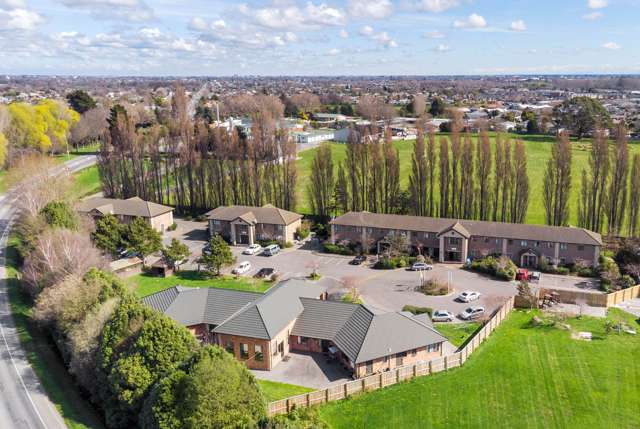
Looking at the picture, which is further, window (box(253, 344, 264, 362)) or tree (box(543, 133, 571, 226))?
tree (box(543, 133, 571, 226))

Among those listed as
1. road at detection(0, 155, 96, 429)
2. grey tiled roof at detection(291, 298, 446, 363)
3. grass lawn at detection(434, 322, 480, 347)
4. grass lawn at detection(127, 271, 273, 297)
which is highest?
grey tiled roof at detection(291, 298, 446, 363)

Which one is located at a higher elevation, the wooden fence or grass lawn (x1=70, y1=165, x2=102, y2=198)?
grass lawn (x1=70, y1=165, x2=102, y2=198)

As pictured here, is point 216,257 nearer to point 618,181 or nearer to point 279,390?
point 279,390

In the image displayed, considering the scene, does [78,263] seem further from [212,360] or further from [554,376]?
[554,376]

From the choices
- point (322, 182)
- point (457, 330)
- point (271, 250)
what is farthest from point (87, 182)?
point (457, 330)

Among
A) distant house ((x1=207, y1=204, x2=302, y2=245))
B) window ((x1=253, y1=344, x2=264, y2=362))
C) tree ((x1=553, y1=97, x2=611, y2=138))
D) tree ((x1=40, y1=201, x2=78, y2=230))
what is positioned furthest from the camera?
tree ((x1=553, y1=97, x2=611, y2=138))

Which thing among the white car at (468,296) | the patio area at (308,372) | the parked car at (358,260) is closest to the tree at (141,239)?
the parked car at (358,260)

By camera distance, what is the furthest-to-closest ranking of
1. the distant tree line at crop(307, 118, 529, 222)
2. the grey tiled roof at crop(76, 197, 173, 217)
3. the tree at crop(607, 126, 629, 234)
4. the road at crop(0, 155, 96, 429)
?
the grey tiled roof at crop(76, 197, 173, 217)
the distant tree line at crop(307, 118, 529, 222)
the tree at crop(607, 126, 629, 234)
the road at crop(0, 155, 96, 429)

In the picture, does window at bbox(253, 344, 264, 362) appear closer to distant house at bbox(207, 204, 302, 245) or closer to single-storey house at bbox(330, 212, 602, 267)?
single-storey house at bbox(330, 212, 602, 267)

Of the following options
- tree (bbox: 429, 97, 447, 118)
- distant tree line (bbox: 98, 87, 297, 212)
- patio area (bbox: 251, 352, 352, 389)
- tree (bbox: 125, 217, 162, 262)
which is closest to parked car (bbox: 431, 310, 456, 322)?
patio area (bbox: 251, 352, 352, 389)
